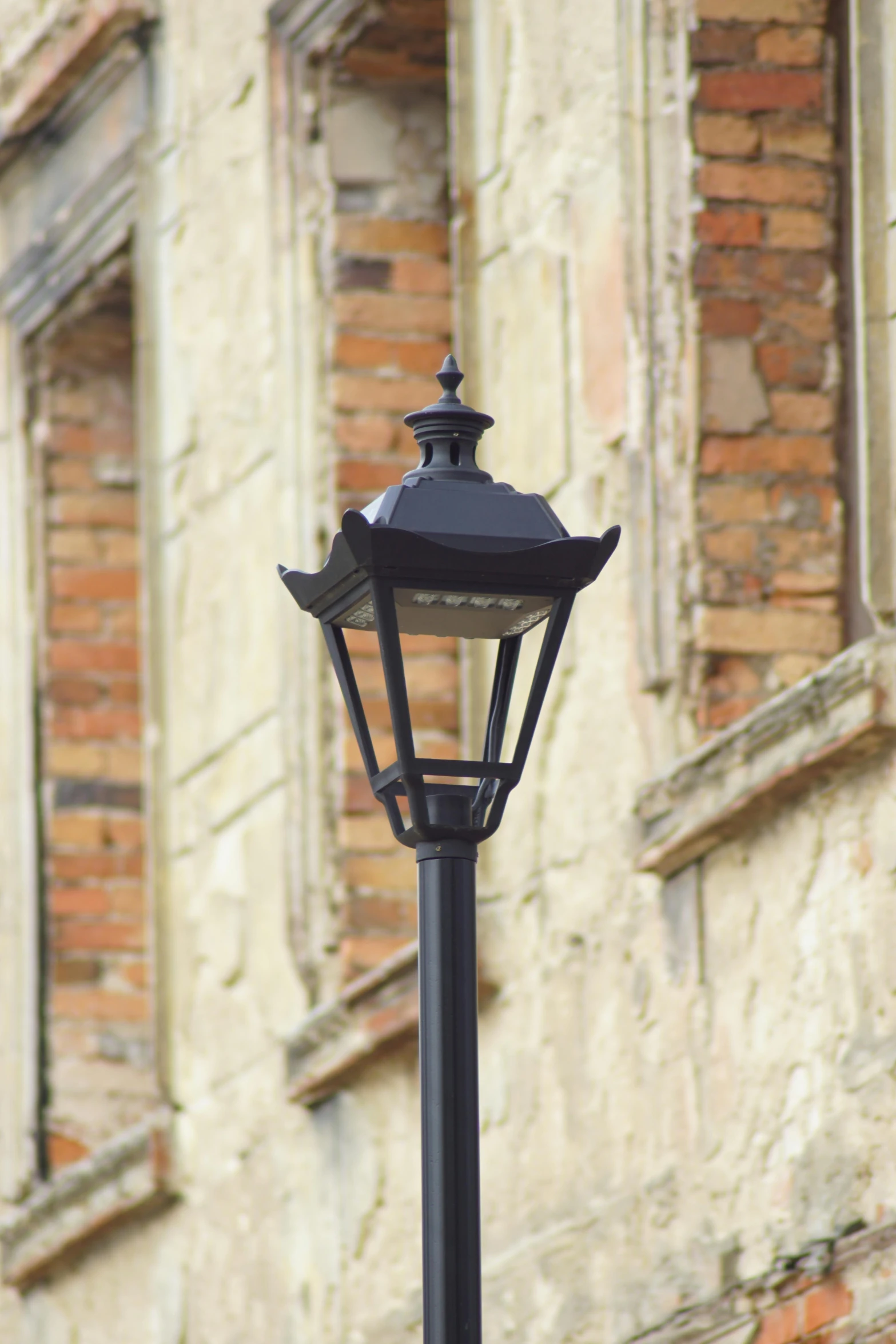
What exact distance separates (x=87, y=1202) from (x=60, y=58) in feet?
11.6

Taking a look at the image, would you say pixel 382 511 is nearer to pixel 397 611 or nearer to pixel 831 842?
pixel 397 611

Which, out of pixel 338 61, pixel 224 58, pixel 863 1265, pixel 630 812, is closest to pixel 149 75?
pixel 224 58

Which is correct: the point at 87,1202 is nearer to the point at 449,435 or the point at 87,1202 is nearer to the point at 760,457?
the point at 760,457

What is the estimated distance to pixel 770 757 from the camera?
470 centimetres

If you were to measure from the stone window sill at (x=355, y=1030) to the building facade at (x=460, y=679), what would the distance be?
15 millimetres

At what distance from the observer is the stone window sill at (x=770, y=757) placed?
4441 mm

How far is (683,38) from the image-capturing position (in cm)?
525

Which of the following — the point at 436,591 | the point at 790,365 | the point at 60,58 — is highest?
the point at 60,58

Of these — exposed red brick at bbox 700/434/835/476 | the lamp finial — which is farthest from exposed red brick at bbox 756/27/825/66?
the lamp finial

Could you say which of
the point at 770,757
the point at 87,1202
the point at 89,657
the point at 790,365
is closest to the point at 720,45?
the point at 790,365

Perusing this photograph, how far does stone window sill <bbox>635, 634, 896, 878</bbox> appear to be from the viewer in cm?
444

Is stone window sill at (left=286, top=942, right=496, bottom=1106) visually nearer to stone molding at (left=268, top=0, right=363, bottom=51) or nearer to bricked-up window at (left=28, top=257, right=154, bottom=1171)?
bricked-up window at (left=28, top=257, right=154, bottom=1171)

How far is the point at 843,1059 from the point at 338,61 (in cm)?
339

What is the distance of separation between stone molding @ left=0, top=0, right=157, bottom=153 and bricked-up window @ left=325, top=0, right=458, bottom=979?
→ 1252 millimetres
